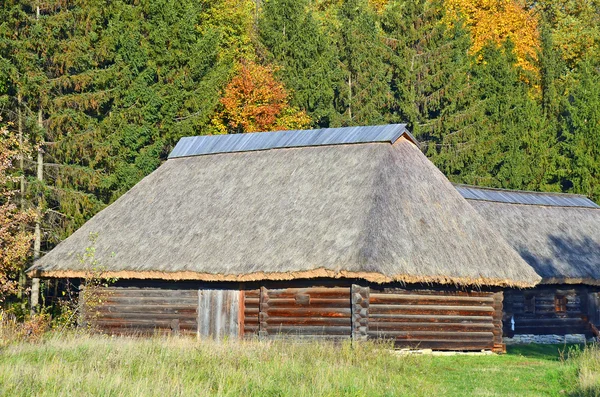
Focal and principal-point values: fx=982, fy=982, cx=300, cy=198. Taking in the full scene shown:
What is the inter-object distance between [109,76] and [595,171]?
27.3 m

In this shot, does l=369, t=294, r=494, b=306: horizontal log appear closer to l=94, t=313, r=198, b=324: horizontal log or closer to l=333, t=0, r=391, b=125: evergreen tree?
l=94, t=313, r=198, b=324: horizontal log

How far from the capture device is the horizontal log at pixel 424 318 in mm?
26047

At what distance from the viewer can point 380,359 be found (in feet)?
66.9

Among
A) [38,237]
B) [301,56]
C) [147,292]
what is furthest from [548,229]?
[301,56]

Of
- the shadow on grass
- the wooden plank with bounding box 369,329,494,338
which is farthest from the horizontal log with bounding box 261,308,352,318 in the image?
the shadow on grass

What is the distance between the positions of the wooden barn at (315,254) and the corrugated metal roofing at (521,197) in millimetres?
6292

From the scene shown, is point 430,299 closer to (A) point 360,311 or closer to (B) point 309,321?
(A) point 360,311

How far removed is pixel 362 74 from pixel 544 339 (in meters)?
23.9

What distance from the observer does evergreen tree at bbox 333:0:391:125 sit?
174 ft

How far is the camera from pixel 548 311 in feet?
115

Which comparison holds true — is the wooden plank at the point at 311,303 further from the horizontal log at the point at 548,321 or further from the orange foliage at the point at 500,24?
the orange foliage at the point at 500,24

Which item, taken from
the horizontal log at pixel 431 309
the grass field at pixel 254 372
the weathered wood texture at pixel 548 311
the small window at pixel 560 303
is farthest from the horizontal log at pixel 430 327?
the small window at pixel 560 303

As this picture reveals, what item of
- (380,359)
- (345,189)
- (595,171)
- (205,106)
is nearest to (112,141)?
(205,106)

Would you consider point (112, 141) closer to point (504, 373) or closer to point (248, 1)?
point (504, 373)
